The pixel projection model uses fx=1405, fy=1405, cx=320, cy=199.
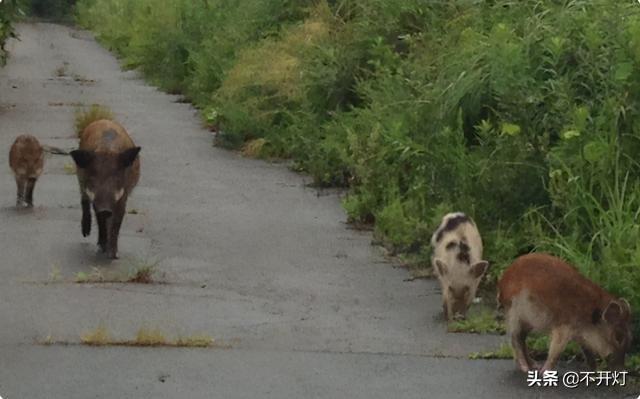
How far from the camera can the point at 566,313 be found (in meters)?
8.71

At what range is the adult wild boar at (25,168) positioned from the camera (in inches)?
617

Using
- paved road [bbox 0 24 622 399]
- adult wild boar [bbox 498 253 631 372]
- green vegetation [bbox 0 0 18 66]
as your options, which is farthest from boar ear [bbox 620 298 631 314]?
green vegetation [bbox 0 0 18 66]

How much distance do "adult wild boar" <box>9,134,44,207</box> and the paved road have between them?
0.70 feet

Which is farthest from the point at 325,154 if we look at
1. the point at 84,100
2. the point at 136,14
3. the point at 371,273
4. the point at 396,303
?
the point at 136,14

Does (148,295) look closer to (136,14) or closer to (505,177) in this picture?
(505,177)

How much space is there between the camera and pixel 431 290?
1170 centimetres

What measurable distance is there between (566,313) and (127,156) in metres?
5.56

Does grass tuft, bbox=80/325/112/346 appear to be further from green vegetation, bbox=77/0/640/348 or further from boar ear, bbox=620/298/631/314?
boar ear, bbox=620/298/631/314

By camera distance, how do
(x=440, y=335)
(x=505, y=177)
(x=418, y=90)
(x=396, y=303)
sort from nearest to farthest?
(x=440, y=335) → (x=396, y=303) → (x=505, y=177) → (x=418, y=90)

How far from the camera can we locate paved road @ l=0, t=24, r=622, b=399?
882 cm

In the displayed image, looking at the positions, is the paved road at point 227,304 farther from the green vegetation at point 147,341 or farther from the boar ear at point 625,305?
the boar ear at point 625,305

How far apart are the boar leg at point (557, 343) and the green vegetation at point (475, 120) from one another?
0.90 meters

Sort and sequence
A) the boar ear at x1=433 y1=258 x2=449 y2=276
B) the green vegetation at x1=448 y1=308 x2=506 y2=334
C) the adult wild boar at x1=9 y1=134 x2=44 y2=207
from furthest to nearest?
the adult wild boar at x1=9 y1=134 x2=44 y2=207 < the boar ear at x1=433 y1=258 x2=449 y2=276 < the green vegetation at x1=448 y1=308 x2=506 y2=334

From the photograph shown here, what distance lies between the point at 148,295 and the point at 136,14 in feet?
106
